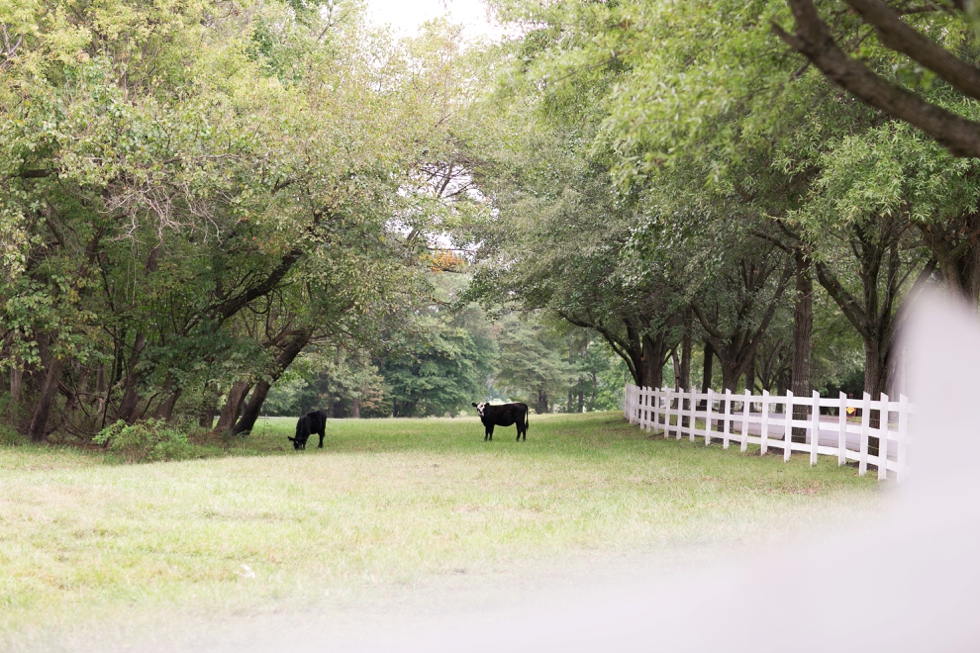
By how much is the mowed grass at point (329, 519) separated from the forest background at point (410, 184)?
345 centimetres

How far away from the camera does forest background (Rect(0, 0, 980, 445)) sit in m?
9.12

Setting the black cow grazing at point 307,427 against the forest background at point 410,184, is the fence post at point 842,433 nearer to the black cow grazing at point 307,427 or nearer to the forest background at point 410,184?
the forest background at point 410,184

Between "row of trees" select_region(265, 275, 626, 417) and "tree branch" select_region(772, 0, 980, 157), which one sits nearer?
"tree branch" select_region(772, 0, 980, 157)

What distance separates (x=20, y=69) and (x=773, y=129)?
43.2ft

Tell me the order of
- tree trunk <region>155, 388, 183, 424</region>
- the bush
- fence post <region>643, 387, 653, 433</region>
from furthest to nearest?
fence post <region>643, 387, 653, 433</region> → tree trunk <region>155, 388, 183, 424</region> → the bush

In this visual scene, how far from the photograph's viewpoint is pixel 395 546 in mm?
7234

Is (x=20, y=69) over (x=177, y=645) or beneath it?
over

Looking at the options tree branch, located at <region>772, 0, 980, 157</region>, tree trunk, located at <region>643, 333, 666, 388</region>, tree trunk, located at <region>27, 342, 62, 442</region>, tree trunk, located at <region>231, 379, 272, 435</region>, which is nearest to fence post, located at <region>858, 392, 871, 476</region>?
tree branch, located at <region>772, 0, 980, 157</region>

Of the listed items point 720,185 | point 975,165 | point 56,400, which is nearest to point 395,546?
point 720,185

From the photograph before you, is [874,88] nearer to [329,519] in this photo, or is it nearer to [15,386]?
[329,519]

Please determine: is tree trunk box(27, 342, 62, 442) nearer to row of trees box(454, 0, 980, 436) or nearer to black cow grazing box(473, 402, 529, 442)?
black cow grazing box(473, 402, 529, 442)

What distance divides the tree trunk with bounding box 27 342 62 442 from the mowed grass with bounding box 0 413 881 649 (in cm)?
328

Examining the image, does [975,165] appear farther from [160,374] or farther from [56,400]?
[56,400]

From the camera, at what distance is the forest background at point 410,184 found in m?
9.12
